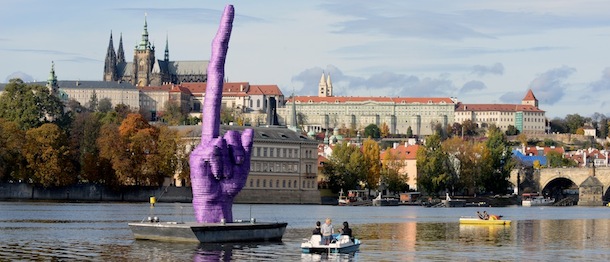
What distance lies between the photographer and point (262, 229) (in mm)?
49281

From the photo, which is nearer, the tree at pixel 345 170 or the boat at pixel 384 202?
the boat at pixel 384 202

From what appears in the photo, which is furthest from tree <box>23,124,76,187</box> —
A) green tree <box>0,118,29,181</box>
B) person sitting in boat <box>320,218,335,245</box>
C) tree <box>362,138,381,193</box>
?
person sitting in boat <box>320,218,335,245</box>

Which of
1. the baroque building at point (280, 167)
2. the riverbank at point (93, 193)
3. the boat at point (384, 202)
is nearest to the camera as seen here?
the riverbank at point (93, 193)

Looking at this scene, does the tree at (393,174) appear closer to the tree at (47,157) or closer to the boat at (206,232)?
the tree at (47,157)

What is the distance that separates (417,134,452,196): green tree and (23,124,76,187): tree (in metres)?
43.9

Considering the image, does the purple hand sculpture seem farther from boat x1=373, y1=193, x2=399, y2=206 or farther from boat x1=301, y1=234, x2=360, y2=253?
boat x1=373, y1=193, x2=399, y2=206

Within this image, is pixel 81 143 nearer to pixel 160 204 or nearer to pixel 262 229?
pixel 160 204

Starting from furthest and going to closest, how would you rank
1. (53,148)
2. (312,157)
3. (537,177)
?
(537,177) < (312,157) < (53,148)

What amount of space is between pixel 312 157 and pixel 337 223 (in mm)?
57938

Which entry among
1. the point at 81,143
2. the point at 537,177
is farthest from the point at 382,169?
the point at 81,143

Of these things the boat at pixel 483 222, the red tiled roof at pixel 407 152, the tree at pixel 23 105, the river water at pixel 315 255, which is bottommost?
the river water at pixel 315 255

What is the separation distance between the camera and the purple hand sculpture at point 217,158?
4888 centimetres

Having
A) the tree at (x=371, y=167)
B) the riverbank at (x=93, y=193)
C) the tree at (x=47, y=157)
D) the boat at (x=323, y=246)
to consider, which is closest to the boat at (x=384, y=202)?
the tree at (x=371, y=167)

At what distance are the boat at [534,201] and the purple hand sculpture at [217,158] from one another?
89.3 meters
